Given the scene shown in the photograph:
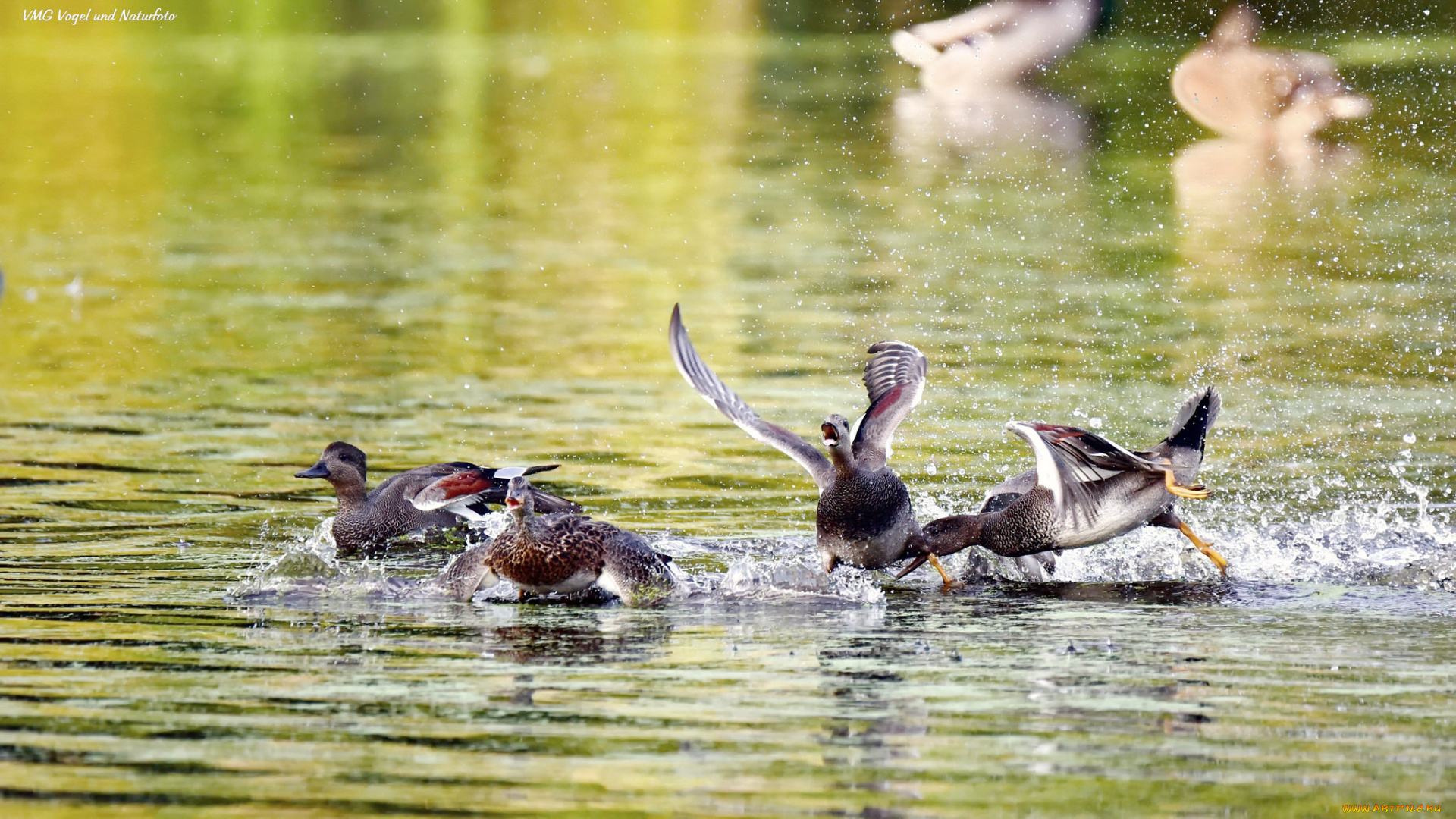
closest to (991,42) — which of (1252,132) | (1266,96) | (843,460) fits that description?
(1252,132)

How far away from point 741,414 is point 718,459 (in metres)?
Result: 2.71

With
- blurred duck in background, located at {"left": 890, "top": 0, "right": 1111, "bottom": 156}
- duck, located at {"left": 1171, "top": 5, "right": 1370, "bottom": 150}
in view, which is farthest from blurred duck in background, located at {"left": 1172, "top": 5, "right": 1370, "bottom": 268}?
blurred duck in background, located at {"left": 890, "top": 0, "right": 1111, "bottom": 156}

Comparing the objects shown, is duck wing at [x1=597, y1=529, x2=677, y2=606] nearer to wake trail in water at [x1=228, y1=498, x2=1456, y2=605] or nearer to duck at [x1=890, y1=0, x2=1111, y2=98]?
wake trail in water at [x1=228, y1=498, x2=1456, y2=605]

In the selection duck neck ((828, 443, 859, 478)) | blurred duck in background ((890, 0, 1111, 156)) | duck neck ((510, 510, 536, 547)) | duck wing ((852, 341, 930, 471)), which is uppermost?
blurred duck in background ((890, 0, 1111, 156))

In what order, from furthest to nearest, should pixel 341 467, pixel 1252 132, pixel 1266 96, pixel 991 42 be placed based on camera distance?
pixel 991 42
pixel 1252 132
pixel 1266 96
pixel 341 467

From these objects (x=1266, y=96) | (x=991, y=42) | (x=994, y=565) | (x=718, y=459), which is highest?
(x=991, y=42)

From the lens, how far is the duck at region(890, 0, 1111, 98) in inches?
1678

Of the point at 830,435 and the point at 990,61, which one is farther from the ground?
the point at 990,61

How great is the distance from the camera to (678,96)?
41.6 m

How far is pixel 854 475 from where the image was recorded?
1034cm

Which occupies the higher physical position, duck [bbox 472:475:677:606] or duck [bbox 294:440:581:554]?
duck [bbox 294:440:581:554]

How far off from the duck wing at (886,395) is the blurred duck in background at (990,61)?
2423 centimetres

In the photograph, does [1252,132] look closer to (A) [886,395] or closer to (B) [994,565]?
(A) [886,395]

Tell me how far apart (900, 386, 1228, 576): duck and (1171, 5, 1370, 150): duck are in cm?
2336
